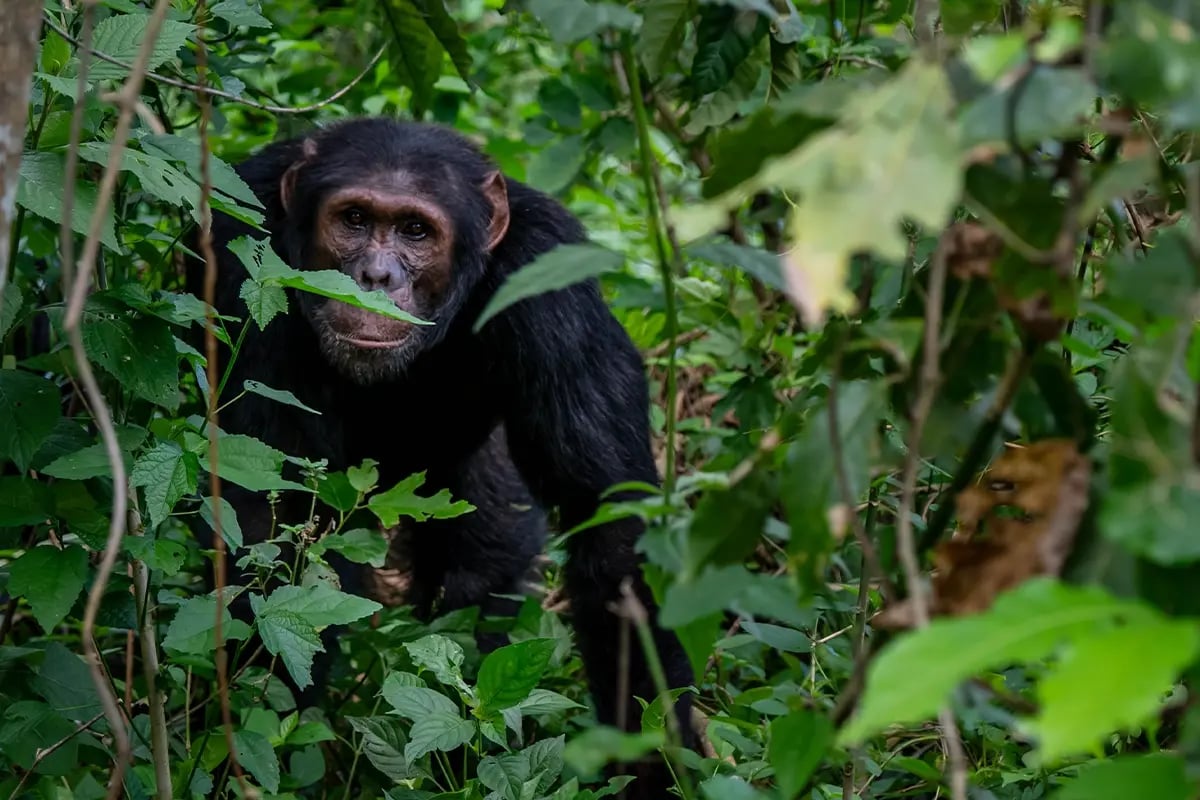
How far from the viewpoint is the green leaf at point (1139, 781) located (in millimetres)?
1596

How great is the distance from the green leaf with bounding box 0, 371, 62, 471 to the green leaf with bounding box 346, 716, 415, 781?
1136 millimetres

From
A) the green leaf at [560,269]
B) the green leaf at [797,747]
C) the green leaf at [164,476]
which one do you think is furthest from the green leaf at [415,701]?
the green leaf at [560,269]

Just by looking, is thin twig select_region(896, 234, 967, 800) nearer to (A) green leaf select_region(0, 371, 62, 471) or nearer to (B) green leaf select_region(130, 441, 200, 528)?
(B) green leaf select_region(130, 441, 200, 528)

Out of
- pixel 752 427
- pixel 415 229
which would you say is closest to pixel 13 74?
pixel 752 427

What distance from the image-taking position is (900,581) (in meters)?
3.51

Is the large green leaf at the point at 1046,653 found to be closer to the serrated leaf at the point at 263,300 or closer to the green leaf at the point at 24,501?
the serrated leaf at the point at 263,300

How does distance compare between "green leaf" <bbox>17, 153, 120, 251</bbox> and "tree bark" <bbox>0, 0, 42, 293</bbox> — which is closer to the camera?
"tree bark" <bbox>0, 0, 42, 293</bbox>

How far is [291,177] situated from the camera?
17.8 ft

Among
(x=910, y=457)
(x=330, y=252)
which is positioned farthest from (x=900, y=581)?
(x=330, y=252)

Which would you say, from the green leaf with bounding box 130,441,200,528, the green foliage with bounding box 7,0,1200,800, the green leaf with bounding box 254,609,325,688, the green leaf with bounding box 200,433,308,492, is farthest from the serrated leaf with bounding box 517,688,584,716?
the green leaf with bounding box 130,441,200,528

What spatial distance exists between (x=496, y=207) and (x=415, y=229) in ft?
1.04

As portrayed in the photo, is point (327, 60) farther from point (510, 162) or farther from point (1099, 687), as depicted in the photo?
point (1099, 687)

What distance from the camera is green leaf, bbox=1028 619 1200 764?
4.36ft

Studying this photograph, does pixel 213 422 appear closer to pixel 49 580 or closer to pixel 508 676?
pixel 49 580
